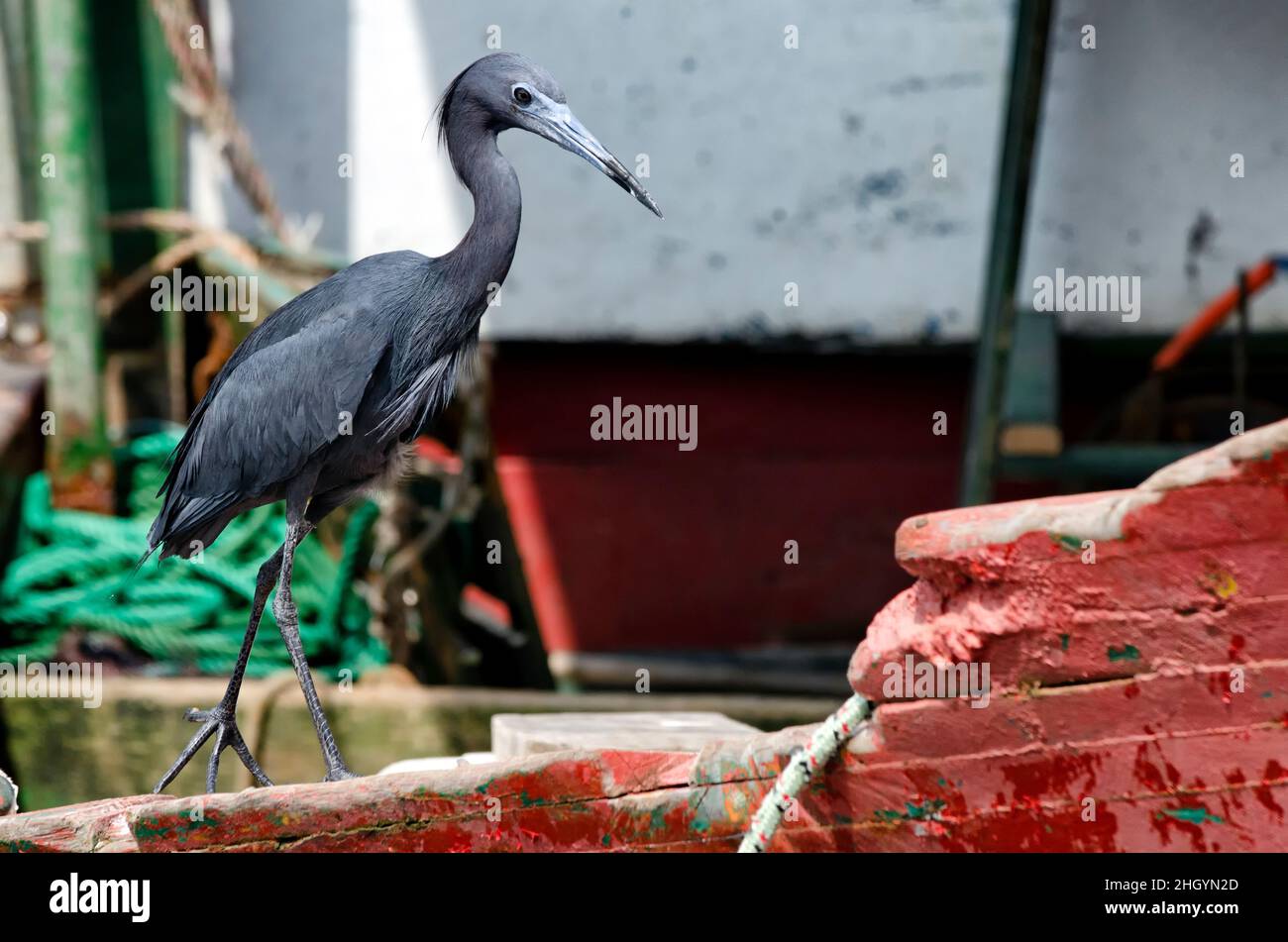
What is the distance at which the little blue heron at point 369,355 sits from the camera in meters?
3.40

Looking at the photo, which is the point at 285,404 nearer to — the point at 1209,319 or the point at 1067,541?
the point at 1067,541

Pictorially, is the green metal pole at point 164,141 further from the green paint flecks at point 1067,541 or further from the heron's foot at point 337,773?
the green paint flecks at point 1067,541

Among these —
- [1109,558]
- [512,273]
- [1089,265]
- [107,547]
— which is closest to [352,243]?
[512,273]

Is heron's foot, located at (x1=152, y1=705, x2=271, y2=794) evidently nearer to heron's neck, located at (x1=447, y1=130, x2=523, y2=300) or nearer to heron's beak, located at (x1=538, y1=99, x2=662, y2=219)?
heron's neck, located at (x1=447, y1=130, x2=523, y2=300)

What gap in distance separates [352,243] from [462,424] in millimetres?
1130

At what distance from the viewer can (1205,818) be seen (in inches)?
107

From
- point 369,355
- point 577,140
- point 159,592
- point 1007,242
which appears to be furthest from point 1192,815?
point 159,592

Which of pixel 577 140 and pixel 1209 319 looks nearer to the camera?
pixel 577 140

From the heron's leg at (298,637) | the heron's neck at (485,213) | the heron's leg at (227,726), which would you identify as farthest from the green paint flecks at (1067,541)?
the heron's leg at (227,726)

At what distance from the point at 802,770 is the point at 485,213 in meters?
1.42

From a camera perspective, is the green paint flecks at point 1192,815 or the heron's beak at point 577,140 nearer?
the green paint flecks at point 1192,815

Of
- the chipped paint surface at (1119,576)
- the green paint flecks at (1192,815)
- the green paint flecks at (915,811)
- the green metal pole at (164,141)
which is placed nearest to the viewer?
the chipped paint surface at (1119,576)

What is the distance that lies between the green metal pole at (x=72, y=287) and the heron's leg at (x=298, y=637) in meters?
2.40

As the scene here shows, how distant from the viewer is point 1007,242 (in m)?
5.61
